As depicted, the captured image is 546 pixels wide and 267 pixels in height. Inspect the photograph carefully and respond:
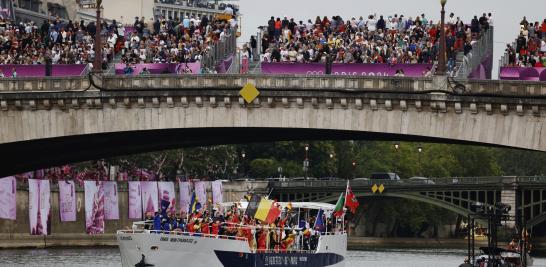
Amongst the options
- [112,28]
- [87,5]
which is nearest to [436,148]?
[87,5]

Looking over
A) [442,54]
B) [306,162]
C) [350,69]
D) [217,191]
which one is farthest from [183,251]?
[306,162]

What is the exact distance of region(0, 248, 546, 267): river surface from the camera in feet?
343

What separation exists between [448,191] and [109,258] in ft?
120

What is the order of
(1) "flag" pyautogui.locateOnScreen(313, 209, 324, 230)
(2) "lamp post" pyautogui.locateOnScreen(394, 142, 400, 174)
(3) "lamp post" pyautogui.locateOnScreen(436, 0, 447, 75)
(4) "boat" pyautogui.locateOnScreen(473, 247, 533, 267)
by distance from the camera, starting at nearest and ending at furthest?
(3) "lamp post" pyautogui.locateOnScreen(436, 0, 447, 75) → (4) "boat" pyautogui.locateOnScreen(473, 247, 533, 267) → (1) "flag" pyautogui.locateOnScreen(313, 209, 324, 230) → (2) "lamp post" pyautogui.locateOnScreen(394, 142, 400, 174)

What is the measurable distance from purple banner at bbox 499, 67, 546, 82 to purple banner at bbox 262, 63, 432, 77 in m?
3.19

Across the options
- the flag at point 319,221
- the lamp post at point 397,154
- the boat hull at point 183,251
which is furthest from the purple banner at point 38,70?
the lamp post at point 397,154

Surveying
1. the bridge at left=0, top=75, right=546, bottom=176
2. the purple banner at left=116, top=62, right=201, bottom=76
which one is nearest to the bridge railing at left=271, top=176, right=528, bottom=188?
the purple banner at left=116, top=62, right=201, bottom=76

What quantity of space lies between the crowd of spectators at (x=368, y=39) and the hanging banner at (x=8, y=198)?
47.0 m

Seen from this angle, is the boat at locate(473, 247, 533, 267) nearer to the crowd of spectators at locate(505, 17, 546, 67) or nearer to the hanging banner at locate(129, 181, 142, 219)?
the crowd of spectators at locate(505, 17, 546, 67)

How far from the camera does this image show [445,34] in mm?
72938

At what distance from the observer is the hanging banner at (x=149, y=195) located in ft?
446

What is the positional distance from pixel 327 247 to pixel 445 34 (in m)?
12.5

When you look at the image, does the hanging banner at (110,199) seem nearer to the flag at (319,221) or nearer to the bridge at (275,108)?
the flag at (319,221)

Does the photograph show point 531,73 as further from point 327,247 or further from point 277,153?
point 277,153
